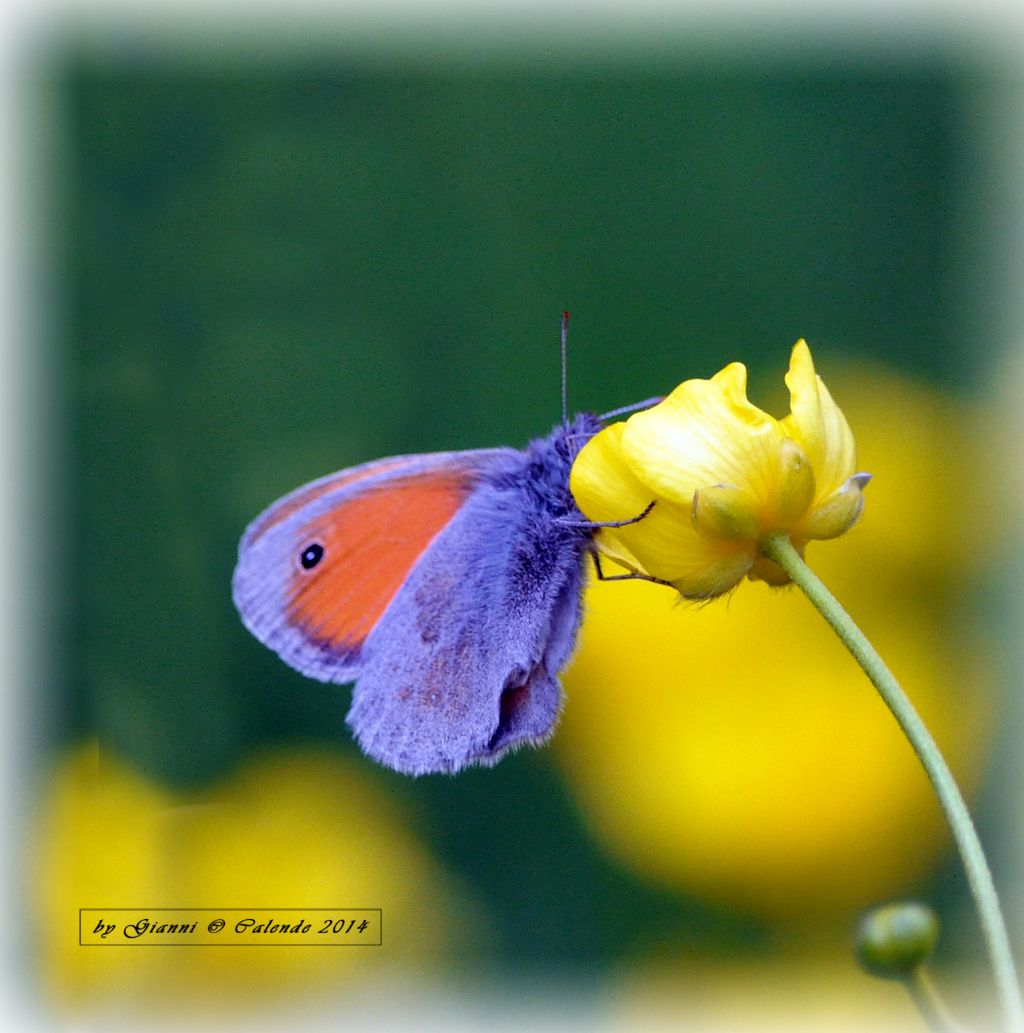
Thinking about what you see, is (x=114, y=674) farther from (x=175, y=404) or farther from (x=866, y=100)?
(x=866, y=100)

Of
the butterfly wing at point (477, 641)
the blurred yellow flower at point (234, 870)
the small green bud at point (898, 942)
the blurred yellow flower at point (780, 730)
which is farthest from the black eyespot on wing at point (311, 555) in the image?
the small green bud at point (898, 942)

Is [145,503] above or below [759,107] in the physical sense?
below

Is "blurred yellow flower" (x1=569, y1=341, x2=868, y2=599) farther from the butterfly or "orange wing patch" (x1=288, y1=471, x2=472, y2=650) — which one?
"orange wing patch" (x1=288, y1=471, x2=472, y2=650)

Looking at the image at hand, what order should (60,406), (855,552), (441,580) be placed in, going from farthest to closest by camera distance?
(855,552) < (60,406) < (441,580)

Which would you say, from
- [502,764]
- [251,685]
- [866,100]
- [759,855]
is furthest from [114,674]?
[866,100]

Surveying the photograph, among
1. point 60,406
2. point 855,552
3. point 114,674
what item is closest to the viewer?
point 114,674

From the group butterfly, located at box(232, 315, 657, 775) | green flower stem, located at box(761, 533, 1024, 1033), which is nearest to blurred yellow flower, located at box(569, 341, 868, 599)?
green flower stem, located at box(761, 533, 1024, 1033)

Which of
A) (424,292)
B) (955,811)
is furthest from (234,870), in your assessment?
(955,811)

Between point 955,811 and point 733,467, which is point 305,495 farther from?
point 955,811
